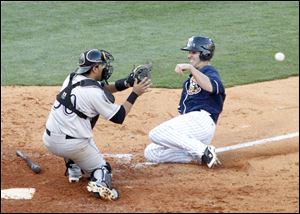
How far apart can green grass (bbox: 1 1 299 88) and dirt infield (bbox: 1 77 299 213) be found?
3.59 feet

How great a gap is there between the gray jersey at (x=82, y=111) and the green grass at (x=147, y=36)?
4.26m

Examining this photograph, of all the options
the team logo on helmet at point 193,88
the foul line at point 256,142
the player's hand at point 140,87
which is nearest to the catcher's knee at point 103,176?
the player's hand at point 140,87

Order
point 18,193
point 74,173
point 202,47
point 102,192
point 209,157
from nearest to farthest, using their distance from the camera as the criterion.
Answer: point 102,192
point 18,193
point 74,173
point 209,157
point 202,47

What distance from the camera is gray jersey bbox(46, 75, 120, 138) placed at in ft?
19.7

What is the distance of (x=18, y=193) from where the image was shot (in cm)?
600

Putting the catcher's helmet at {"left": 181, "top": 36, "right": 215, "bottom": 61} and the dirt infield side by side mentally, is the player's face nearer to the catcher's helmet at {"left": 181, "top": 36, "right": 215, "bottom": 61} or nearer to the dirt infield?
the catcher's helmet at {"left": 181, "top": 36, "right": 215, "bottom": 61}

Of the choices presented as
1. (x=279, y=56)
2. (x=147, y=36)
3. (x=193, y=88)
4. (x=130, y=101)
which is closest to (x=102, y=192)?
(x=130, y=101)

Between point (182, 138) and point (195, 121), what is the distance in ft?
0.86

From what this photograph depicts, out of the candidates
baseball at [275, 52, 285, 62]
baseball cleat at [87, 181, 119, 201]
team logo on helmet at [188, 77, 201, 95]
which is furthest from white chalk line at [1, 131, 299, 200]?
baseball at [275, 52, 285, 62]

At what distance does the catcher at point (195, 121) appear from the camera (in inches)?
265

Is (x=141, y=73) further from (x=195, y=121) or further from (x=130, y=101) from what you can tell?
(x=195, y=121)

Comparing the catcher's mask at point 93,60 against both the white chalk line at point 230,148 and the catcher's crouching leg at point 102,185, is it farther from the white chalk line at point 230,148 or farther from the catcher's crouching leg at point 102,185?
the white chalk line at point 230,148

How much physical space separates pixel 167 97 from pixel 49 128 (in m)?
3.61

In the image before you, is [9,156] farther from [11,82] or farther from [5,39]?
[5,39]
